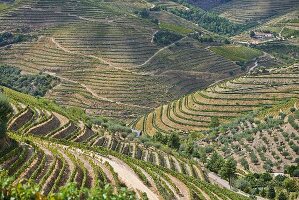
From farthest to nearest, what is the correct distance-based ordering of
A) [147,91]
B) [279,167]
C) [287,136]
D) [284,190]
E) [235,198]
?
[147,91]
[287,136]
[279,167]
[284,190]
[235,198]

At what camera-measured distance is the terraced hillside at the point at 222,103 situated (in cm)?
9581

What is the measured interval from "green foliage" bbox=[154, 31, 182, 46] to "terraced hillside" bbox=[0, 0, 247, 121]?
1684 mm

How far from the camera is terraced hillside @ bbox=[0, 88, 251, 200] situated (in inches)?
1496

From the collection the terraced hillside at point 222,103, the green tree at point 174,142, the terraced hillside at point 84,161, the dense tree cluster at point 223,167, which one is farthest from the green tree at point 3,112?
the terraced hillside at point 222,103

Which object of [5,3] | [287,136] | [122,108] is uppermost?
[5,3]

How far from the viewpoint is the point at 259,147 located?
72500 millimetres

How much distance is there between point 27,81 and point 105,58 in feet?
75.5

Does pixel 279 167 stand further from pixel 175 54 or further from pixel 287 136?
pixel 175 54

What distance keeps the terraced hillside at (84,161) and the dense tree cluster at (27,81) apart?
156ft

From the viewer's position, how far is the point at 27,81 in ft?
382

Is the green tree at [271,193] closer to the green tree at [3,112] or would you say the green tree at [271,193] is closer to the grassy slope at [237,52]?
the green tree at [3,112]

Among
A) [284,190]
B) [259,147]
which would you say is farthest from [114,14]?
[284,190]

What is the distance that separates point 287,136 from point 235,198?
91.8 feet

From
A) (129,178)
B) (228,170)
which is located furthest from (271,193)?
(129,178)
